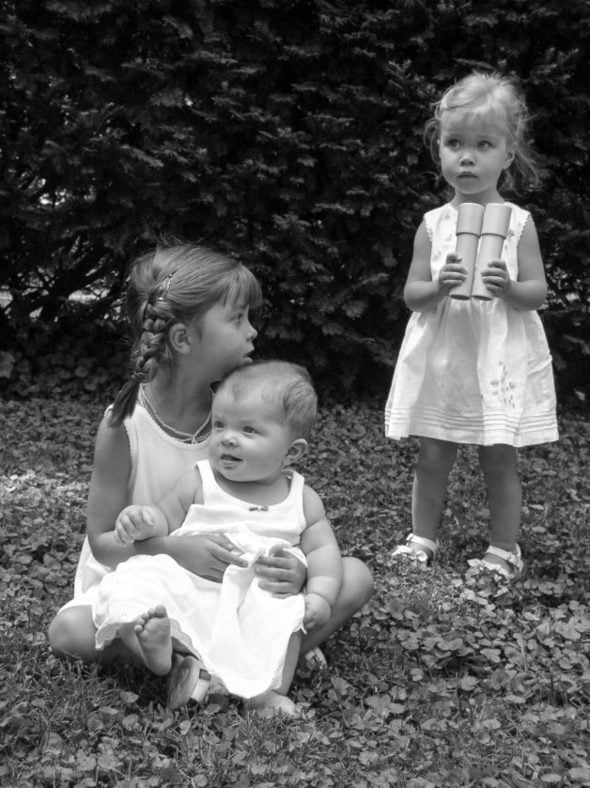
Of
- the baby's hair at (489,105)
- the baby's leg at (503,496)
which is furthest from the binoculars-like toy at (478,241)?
the baby's leg at (503,496)

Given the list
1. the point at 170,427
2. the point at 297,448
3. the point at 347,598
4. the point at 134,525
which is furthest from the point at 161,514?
the point at 347,598

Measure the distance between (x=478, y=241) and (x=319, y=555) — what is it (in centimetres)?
136

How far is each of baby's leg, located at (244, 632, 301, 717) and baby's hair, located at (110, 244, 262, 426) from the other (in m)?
0.73

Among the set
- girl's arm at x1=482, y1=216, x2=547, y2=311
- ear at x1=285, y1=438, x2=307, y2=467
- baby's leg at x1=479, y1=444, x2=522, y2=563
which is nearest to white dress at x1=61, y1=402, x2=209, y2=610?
ear at x1=285, y1=438, x2=307, y2=467

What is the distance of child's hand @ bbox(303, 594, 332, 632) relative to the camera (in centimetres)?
253

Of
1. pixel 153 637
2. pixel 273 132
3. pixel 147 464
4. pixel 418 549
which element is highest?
pixel 273 132

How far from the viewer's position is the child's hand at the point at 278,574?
2570mm

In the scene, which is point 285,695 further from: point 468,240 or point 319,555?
point 468,240

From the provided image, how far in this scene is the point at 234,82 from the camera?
604 cm

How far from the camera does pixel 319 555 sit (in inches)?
107

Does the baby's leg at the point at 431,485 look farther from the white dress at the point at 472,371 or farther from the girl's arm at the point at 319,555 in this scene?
the girl's arm at the point at 319,555

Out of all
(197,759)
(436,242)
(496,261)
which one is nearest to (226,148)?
(436,242)

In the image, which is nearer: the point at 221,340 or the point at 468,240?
the point at 221,340

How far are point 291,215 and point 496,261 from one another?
2.69m
